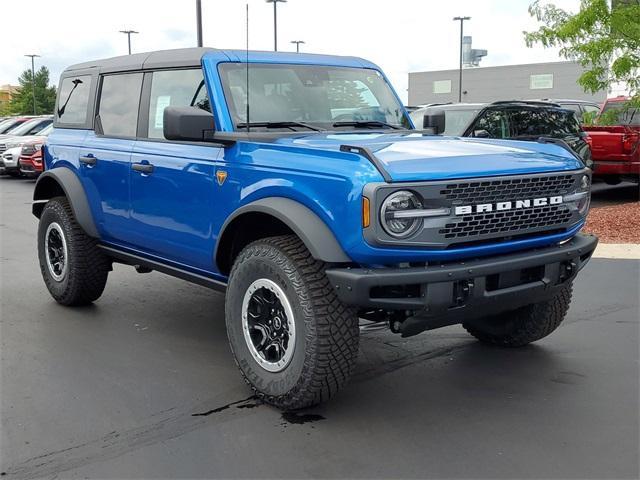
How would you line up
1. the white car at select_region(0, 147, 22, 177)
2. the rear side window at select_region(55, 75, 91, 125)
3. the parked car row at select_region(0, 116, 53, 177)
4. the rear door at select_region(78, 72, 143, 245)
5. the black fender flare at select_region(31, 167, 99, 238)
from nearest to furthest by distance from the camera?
the rear door at select_region(78, 72, 143, 245) → the black fender flare at select_region(31, 167, 99, 238) → the rear side window at select_region(55, 75, 91, 125) → the parked car row at select_region(0, 116, 53, 177) → the white car at select_region(0, 147, 22, 177)

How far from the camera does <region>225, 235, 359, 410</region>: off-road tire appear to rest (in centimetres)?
372

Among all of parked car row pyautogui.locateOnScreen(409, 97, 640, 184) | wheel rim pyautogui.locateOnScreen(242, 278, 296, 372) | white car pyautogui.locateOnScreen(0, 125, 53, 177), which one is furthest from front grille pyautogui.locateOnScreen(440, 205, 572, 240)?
white car pyautogui.locateOnScreen(0, 125, 53, 177)

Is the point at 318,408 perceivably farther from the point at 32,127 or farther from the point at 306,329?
the point at 32,127

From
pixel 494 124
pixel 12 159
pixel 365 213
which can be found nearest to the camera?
pixel 365 213

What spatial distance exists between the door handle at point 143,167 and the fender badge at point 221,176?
767 mm

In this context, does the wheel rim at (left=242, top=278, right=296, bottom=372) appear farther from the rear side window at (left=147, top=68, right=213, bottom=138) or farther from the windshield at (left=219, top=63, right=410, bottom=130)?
the rear side window at (left=147, top=68, right=213, bottom=138)

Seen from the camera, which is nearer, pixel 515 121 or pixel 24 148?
pixel 515 121

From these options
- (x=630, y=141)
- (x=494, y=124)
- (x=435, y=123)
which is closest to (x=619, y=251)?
(x=494, y=124)

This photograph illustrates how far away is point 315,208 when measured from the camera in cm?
374

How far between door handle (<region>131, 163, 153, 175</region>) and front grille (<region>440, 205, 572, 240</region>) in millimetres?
2223

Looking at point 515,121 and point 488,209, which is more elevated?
point 515,121

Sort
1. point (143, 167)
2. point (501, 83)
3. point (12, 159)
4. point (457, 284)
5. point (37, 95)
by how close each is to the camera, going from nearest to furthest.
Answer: point (457, 284) → point (143, 167) → point (12, 159) → point (501, 83) → point (37, 95)

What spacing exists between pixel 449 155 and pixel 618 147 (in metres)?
10.0

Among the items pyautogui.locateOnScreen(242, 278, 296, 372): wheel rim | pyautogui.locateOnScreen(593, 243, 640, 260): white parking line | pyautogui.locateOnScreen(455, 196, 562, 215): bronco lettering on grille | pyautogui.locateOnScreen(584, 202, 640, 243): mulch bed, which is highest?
pyautogui.locateOnScreen(455, 196, 562, 215): bronco lettering on grille
